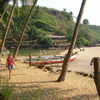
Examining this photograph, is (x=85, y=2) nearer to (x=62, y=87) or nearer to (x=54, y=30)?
(x=62, y=87)

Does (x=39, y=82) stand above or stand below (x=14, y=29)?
above

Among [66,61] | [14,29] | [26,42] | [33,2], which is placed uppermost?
[33,2]

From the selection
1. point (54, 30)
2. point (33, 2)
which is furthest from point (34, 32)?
point (33, 2)

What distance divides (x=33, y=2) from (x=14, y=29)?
53981 millimetres

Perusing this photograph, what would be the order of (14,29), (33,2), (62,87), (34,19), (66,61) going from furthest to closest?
1. (34,19)
2. (14,29)
3. (33,2)
4. (66,61)
5. (62,87)

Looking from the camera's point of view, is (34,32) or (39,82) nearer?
(39,82)

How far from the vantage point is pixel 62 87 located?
32.3 ft

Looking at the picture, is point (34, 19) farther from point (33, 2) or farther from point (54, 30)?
point (33, 2)

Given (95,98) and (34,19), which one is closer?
(95,98)

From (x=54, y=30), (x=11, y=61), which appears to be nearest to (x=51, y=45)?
(x=54, y=30)

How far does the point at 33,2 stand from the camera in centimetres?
1661

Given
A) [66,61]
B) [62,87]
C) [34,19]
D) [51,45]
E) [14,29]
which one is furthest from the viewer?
[34,19]

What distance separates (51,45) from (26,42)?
9.41m

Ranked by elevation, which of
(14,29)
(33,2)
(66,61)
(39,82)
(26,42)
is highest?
(33,2)
